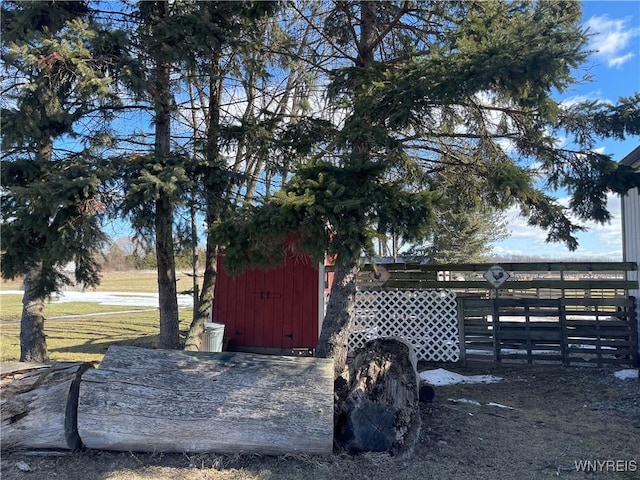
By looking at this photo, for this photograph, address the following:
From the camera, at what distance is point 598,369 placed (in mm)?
6934

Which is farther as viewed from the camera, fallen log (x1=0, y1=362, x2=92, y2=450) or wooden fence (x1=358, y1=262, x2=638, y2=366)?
wooden fence (x1=358, y1=262, x2=638, y2=366)

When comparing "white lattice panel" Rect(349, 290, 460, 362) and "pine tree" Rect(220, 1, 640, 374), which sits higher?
"pine tree" Rect(220, 1, 640, 374)

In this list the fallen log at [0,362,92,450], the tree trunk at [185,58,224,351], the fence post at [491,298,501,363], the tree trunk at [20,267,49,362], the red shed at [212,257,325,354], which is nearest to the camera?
the fallen log at [0,362,92,450]

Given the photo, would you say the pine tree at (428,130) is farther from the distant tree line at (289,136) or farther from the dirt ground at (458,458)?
the dirt ground at (458,458)

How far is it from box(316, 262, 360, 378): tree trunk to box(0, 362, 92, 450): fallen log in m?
2.64

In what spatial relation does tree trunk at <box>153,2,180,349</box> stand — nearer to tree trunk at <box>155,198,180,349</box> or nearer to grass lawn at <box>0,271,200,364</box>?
tree trunk at <box>155,198,180,349</box>

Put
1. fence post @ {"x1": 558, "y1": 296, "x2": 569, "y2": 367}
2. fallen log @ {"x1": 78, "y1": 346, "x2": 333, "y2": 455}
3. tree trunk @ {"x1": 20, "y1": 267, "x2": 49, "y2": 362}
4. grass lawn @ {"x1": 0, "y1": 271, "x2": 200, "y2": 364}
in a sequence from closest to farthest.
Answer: fallen log @ {"x1": 78, "y1": 346, "x2": 333, "y2": 455} < tree trunk @ {"x1": 20, "y1": 267, "x2": 49, "y2": 362} < fence post @ {"x1": 558, "y1": 296, "x2": 569, "y2": 367} < grass lawn @ {"x1": 0, "y1": 271, "x2": 200, "y2": 364}

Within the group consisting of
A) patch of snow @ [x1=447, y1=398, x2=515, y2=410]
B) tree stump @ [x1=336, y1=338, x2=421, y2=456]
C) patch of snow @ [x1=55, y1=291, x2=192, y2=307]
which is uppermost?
tree stump @ [x1=336, y1=338, x2=421, y2=456]

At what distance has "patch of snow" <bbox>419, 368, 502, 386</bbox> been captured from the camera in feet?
20.8

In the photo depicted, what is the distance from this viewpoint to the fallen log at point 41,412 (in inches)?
149

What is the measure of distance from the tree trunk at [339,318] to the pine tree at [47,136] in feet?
8.84

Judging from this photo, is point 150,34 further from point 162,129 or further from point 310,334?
point 310,334

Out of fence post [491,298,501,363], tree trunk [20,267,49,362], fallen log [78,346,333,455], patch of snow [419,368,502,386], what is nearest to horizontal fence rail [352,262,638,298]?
fence post [491,298,501,363]

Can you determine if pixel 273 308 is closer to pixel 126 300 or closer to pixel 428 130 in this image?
pixel 428 130
